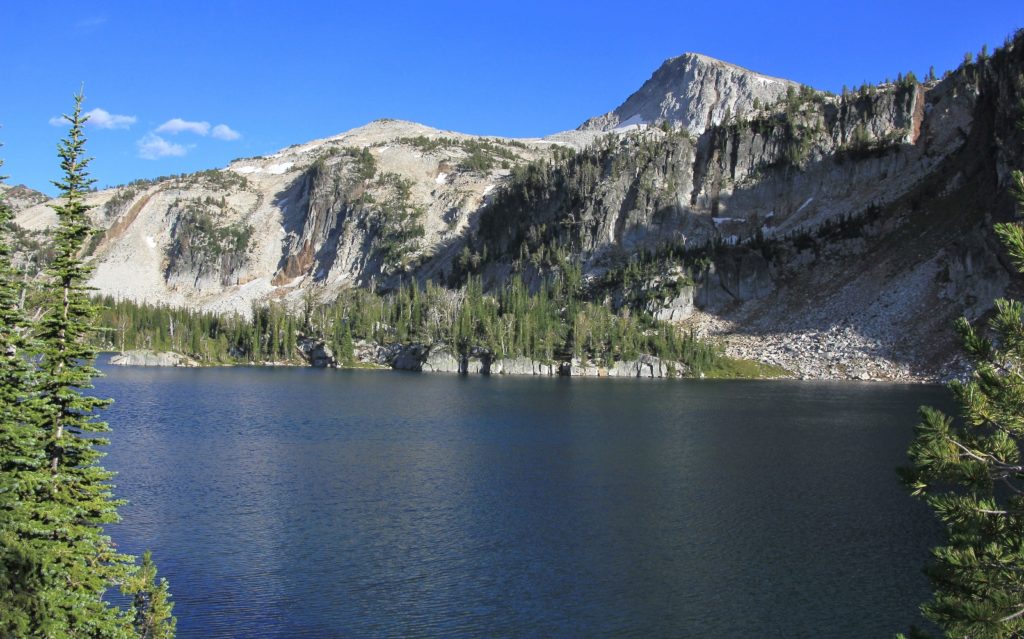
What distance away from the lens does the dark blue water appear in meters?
27.9

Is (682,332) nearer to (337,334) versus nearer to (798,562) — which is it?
(337,334)

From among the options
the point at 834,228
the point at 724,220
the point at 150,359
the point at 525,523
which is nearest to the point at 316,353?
the point at 150,359

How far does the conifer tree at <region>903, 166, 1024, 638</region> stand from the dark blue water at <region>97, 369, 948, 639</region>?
52.5 feet

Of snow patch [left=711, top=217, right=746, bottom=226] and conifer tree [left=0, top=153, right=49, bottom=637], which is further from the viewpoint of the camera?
snow patch [left=711, top=217, right=746, bottom=226]

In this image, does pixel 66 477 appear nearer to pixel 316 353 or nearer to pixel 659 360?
pixel 659 360

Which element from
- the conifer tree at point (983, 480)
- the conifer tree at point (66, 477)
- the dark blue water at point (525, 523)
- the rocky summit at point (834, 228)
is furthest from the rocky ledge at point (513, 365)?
the conifer tree at point (983, 480)

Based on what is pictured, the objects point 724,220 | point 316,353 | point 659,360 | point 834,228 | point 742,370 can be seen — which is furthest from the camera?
point 724,220

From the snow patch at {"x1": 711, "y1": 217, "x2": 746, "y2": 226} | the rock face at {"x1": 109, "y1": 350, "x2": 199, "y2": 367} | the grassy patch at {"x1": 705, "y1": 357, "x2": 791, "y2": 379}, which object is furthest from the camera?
the snow patch at {"x1": 711, "y1": 217, "x2": 746, "y2": 226}

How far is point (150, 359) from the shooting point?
162 meters

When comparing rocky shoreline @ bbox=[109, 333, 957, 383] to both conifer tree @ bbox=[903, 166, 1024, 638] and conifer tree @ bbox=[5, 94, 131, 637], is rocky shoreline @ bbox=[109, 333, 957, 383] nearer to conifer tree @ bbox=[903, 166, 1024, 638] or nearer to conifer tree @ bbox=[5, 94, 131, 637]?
conifer tree @ bbox=[903, 166, 1024, 638]

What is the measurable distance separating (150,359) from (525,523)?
146 metres

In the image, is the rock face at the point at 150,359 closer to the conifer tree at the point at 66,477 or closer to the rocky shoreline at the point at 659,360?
the rocky shoreline at the point at 659,360

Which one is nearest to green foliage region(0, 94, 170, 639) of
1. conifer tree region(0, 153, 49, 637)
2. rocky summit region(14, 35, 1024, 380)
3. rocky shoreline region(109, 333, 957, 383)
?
conifer tree region(0, 153, 49, 637)

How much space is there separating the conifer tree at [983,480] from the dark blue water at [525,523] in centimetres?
1601
